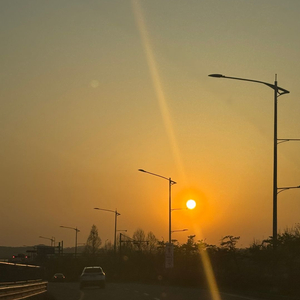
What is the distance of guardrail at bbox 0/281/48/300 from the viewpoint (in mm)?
17031

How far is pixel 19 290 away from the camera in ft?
65.2

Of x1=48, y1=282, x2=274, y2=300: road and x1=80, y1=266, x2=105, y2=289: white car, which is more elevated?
x1=80, y1=266, x2=105, y2=289: white car

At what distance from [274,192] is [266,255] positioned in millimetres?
8731

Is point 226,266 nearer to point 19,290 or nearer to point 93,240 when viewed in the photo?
point 19,290

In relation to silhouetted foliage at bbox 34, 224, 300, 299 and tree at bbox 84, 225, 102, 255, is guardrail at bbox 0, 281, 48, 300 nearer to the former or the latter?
silhouetted foliage at bbox 34, 224, 300, 299

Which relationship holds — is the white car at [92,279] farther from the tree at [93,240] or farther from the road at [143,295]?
the tree at [93,240]

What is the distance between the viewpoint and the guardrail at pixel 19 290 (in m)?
17.0

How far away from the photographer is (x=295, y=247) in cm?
3828

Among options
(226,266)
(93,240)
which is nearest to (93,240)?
(93,240)

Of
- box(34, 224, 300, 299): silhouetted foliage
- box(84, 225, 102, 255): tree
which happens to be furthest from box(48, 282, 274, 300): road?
box(84, 225, 102, 255): tree

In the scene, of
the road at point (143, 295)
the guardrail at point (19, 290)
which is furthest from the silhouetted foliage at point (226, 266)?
the guardrail at point (19, 290)

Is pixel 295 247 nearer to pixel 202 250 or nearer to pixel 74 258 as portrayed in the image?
pixel 202 250

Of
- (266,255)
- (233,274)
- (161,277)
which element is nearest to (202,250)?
(161,277)

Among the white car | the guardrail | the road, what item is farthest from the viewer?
the white car
